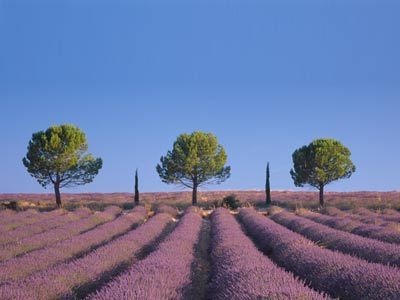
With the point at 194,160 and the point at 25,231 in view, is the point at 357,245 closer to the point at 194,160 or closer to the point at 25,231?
the point at 25,231

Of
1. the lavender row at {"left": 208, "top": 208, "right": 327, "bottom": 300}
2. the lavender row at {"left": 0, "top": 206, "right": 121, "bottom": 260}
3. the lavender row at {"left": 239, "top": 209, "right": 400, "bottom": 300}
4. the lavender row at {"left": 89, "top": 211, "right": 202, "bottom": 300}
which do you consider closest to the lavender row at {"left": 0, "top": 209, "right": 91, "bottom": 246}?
the lavender row at {"left": 0, "top": 206, "right": 121, "bottom": 260}

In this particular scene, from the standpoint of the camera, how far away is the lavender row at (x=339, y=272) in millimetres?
5696

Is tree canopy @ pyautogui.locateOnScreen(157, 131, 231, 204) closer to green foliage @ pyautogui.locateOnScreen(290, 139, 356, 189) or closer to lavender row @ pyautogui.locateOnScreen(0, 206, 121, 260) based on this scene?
green foliage @ pyautogui.locateOnScreen(290, 139, 356, 189)

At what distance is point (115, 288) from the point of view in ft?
18.8

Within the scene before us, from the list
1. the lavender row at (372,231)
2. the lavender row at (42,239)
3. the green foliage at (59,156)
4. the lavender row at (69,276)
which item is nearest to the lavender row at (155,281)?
the lavender row at (69,276)

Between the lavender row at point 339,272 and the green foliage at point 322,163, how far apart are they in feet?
93.8

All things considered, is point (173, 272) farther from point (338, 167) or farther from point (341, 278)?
point (338, 167)

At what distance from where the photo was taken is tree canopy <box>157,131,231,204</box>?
38688 millimetres

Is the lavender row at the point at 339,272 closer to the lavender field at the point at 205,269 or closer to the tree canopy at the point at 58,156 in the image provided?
→ the lavender field at the point at 205,269

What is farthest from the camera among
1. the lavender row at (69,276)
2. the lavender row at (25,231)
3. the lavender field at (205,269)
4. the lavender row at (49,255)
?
the lavender row at (25,231)

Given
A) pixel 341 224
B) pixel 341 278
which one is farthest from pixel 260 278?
pixel 341 224

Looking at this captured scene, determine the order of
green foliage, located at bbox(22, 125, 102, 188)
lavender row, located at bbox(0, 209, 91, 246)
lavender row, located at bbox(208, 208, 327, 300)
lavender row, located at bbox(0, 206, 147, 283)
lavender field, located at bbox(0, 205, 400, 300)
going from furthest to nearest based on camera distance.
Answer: green foliage, located at bbox(22, 125, 102, 188) → lavender row, located at bbox(0, 209, 91, 246) → lavender row, located at bbox(0, 206, 147, 283) → lavender field, located at bbox(0, 205, 400, 300) → lavender row, located at bbox(208, 208, 327, 300)

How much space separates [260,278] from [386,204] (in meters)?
27.4

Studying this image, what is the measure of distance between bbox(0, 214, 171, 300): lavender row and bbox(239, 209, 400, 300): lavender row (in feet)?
9.92
